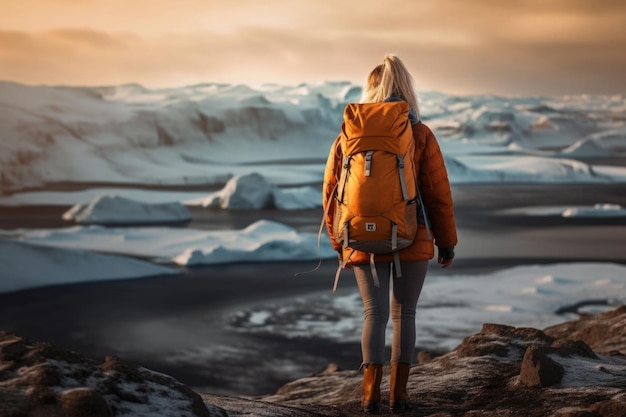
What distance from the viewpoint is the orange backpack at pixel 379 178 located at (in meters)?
2.40

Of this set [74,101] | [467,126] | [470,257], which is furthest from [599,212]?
[467,126]

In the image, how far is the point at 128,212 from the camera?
2223 centimetres

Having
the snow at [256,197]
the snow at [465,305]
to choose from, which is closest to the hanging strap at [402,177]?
the snow at [465,305]

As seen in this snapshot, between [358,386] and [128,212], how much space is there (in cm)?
1940

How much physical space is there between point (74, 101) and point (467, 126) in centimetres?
2534

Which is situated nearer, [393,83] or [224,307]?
[393,83]

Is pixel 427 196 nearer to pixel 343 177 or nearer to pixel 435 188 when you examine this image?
pixel 435 188

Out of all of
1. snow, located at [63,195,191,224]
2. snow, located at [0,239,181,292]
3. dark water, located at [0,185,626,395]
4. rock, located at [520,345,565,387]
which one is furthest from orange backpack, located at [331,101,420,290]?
snow, located at [63,195,191,224]

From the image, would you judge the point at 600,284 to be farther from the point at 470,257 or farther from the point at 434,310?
the point at 470,257

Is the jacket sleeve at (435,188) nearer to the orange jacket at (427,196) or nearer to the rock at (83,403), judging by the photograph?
the orange jacket at (427,196)

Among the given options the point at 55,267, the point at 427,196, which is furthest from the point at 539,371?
the point at 55,267

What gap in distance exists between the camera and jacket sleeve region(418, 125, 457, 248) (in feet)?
8.16

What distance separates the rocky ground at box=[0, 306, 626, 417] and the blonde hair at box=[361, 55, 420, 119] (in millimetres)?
934

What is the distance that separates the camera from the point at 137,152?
4003 cm
